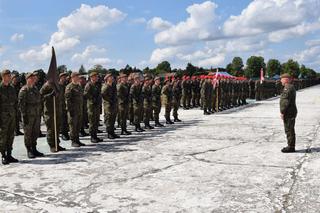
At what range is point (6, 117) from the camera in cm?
827

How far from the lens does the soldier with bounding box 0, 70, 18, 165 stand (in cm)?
823

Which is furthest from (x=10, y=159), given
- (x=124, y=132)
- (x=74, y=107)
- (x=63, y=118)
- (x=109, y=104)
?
(x=124, y=132)

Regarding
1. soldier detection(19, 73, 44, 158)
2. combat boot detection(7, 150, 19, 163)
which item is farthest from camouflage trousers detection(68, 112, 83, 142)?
combat boot detection(7, 150, 19, 163)

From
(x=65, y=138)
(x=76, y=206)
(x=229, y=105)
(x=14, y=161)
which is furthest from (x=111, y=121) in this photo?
(x=229, y=105)

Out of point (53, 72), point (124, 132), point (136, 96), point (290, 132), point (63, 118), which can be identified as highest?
point (53, 72)

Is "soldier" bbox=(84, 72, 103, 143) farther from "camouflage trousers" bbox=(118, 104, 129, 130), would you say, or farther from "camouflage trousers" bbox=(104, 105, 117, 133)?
"camouflage trousers" bbox=(118, 104, 129, 130)

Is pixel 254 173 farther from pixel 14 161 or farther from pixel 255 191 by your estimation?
pixel 14 161

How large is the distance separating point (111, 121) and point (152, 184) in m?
5.19

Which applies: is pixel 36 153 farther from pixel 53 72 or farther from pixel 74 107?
pixel 53 72

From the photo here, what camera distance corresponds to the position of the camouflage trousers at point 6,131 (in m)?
8.21

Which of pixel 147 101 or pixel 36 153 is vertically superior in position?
pixel 147 101

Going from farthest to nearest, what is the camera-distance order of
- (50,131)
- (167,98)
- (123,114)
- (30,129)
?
(167,98) → (123,114) → (50,131) → (30,129)

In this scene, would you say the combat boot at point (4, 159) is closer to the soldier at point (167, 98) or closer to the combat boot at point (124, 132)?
the combat boot at point (124, 132)

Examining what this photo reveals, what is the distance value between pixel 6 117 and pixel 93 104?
10.4 feet
